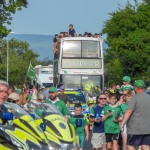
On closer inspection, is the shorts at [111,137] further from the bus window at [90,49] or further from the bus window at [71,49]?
the bus window at [90,49]

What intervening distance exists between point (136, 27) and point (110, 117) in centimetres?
7000

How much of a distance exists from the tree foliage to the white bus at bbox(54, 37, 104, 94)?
32688 millimetres

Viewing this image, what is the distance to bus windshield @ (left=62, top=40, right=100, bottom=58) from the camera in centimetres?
4347

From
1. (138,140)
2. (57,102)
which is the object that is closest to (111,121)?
(57,102)

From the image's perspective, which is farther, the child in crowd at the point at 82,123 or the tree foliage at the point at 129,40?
the tree foliage at the point at 129,40

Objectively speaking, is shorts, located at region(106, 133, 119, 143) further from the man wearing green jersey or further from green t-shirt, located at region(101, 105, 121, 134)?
the man wearing green jersey

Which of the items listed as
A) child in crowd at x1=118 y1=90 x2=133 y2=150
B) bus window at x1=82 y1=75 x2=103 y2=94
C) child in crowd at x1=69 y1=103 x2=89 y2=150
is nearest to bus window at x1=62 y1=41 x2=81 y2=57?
bus window at x1=82 y1=75 x2=103 y2=94

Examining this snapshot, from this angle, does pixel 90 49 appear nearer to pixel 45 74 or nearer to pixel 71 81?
pixel 71 81

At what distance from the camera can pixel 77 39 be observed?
43.9 m

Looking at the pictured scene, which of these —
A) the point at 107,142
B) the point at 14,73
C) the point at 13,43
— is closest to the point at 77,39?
the point at 107,142

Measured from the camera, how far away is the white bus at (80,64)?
140ft

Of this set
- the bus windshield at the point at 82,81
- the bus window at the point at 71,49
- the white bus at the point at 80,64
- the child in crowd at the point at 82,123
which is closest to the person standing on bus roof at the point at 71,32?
the white bus at the point at 80,64

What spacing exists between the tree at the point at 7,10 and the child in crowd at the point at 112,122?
10774 mm

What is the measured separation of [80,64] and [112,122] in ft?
81.4
